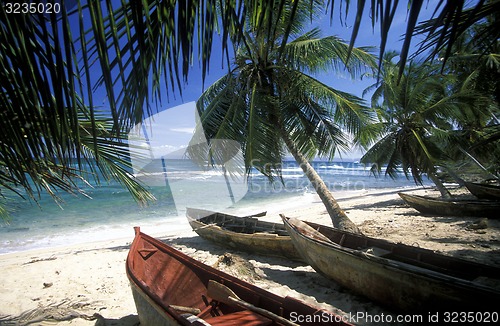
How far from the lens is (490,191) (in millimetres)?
9430

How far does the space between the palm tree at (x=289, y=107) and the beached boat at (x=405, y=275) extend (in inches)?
80.2

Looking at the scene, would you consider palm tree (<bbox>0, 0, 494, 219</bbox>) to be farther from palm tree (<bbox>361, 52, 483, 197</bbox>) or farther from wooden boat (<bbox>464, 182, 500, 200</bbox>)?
wooden boat (<bbox>464, 182, 500, 200</bbox>)

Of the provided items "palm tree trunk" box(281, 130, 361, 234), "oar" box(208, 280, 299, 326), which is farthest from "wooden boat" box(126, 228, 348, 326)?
"palm tree trunk" box(281, 130, 361, 234)

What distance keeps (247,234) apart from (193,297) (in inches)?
106

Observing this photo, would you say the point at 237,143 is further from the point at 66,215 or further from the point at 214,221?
the point at 66,215

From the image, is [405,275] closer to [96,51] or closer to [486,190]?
[96,51]

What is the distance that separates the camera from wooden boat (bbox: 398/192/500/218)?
300 inches

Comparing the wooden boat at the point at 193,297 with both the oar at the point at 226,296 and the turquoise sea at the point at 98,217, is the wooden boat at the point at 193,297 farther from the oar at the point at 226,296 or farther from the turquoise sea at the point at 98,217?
the turquoise sea at the point at 98,217

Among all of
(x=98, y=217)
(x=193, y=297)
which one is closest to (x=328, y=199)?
(x=193, y=297)

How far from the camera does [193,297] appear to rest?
3.24 meters

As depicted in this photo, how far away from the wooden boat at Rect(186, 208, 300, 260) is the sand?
0.23 metres

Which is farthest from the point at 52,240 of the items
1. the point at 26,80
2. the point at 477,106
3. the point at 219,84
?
the point at 477,106

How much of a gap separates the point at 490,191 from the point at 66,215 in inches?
778

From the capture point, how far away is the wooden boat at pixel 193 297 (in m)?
2.36
